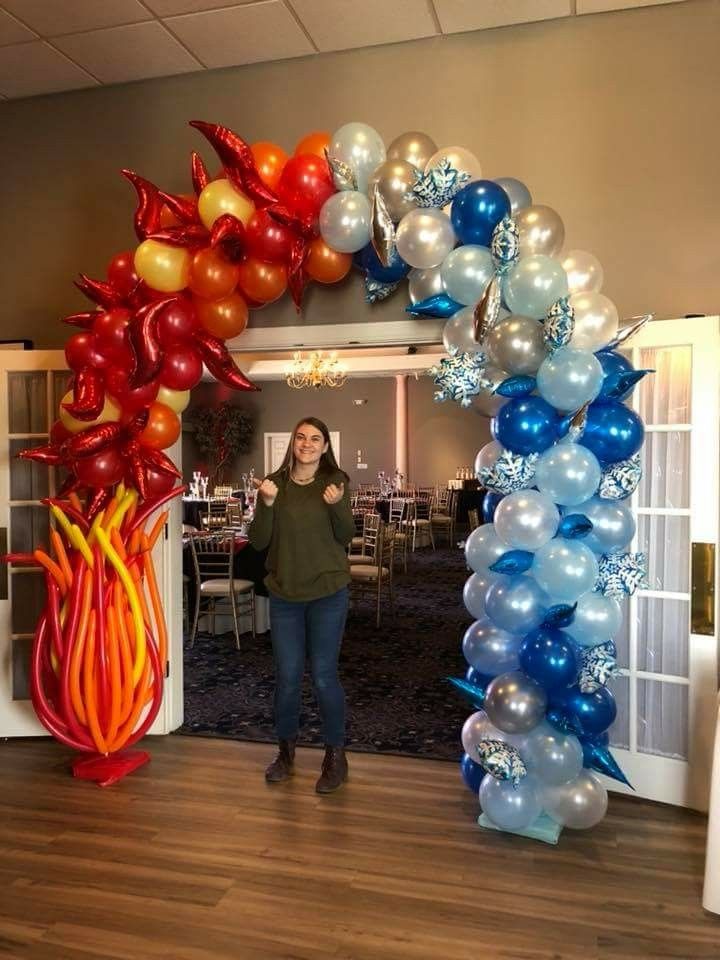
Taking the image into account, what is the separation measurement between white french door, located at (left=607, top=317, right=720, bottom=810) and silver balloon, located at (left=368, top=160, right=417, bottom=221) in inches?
45.4

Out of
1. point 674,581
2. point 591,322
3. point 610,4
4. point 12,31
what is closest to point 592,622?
point 674,581

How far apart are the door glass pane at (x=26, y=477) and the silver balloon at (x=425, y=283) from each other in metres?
2.13

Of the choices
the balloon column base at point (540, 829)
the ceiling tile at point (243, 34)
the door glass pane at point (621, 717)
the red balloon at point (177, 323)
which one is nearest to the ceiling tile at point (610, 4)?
the ceiling tile at point (243, 34)

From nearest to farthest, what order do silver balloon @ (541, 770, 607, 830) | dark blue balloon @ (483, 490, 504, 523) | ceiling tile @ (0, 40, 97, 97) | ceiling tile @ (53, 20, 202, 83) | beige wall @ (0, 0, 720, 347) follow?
silver balloon @ (541, 770, 607, 830), dark blue balloon @ (483, 490, 504, 523), beige wall @ (0, 0, 720, 347), ceiling tile @ (53, 20, 202, 83), ceiling tile @ (0, 40, 97, 97)

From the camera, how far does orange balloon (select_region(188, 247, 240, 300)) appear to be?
312 centimetres

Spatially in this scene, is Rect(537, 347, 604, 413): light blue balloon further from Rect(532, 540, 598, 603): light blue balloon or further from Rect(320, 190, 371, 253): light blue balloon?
Rect(320, 190, 371, 253): light blue balloon

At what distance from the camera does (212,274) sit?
10.2ft

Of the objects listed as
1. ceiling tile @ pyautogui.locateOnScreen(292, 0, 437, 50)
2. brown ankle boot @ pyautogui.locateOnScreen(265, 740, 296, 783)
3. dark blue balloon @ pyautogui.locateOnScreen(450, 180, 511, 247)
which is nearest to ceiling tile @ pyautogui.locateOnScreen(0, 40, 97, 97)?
ceiling tile @ pyautogui.locateOnScreen(292, 0, 437, 50)

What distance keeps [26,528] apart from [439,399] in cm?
240

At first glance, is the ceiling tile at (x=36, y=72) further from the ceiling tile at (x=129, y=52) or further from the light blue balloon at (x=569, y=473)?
the light blue balloon at (x=569, y=473)

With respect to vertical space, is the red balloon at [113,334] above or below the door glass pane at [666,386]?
above

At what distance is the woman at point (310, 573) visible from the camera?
323 cm

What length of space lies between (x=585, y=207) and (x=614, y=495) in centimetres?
145

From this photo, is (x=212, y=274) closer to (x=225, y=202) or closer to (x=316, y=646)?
(x=225, y=202)
